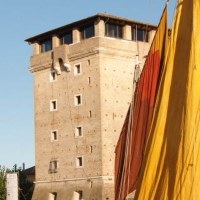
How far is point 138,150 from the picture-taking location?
420 inches

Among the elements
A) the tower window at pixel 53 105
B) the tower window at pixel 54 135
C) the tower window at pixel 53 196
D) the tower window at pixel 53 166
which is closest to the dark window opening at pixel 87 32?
the tower window at pixel 53 105

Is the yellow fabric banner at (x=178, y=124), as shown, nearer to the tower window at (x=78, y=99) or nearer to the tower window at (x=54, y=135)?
the tower window at (x=78, y=99)

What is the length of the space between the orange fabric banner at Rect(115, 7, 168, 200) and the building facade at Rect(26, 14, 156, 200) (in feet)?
77.0

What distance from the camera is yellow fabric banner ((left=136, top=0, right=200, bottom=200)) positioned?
7930mm

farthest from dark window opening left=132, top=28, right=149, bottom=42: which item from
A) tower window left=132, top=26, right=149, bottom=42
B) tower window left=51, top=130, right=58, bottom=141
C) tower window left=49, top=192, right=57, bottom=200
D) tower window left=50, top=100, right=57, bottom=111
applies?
tower window left=49, top=192, right=57, bottom=200

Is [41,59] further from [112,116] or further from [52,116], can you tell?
[112,116]

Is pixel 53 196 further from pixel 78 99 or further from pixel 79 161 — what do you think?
pixel 78 99

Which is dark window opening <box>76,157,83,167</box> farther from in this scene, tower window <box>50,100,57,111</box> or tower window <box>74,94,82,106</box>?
tower window <box>50,100,57,111</box>

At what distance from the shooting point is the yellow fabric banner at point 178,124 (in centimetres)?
793

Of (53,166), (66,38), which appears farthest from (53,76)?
(53,166)

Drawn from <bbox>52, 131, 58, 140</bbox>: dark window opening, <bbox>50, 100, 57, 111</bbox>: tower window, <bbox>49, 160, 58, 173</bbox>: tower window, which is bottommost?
<bbox>49, 160, 58, 173</bbox>: tower window

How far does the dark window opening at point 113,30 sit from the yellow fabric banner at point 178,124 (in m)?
28.1

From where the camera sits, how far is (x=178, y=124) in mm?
8156

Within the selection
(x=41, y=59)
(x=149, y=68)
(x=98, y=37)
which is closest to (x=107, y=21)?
(x=98, y=37)
